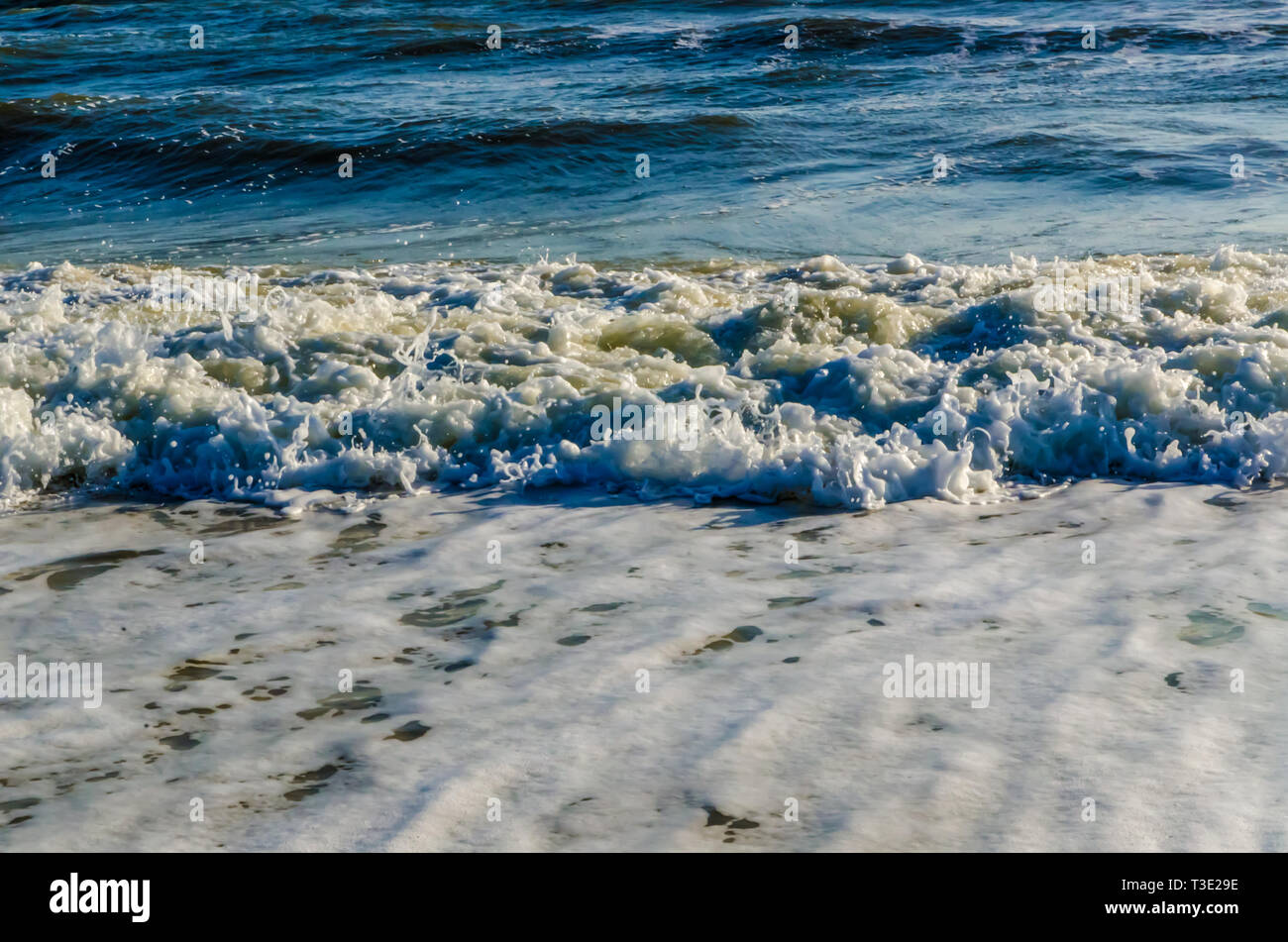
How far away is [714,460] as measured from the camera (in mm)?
6566

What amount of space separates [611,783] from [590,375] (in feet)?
13.6

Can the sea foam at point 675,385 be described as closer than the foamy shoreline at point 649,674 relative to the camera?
No

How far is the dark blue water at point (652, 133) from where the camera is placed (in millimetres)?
11531

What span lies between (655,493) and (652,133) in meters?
10.1

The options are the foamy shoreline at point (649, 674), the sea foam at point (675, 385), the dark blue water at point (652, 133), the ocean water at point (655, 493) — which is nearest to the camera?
the foamy shoreline at point (649, 674)

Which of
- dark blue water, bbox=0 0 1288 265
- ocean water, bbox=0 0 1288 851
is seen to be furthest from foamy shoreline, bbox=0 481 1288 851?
dark blue water, bbox=0 0 1288 265

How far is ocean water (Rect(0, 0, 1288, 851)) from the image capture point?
3.79 m

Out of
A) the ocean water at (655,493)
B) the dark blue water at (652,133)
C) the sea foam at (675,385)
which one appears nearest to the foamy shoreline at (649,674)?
the ocean water at (655,493)

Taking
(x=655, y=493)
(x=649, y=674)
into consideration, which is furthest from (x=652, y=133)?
(x=649, y=674)

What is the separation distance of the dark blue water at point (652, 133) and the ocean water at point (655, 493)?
0.42ft

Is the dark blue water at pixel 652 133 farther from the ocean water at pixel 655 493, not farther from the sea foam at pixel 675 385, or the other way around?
the sea foam at pixel 675 385

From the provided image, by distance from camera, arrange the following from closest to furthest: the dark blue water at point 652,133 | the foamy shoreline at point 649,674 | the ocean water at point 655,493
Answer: the foamy shoreline at point 649,674
the ocean water at point 655,493
the dark blue water at point 652,133
